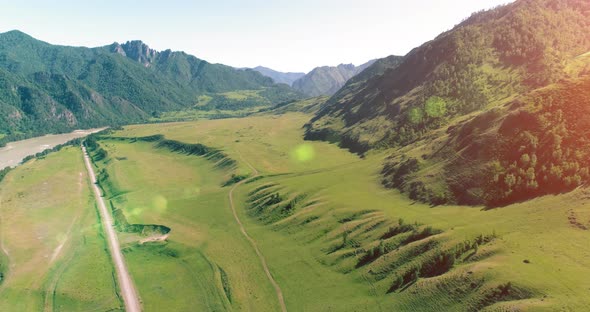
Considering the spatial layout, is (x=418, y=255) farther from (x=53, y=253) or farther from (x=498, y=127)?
(x=53, y=253)

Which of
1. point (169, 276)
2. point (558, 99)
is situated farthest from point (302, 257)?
point (558, 99)

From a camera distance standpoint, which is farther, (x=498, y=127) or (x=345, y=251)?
(x=498, y=127)

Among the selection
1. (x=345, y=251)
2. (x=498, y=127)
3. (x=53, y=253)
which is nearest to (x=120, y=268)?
(x=53, y=253)

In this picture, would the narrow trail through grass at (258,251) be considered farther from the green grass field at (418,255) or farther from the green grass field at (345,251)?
the green grass field at (418,255)

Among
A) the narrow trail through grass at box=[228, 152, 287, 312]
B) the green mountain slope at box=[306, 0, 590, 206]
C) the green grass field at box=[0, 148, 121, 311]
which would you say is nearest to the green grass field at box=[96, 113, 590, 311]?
the narrow trail through grass at box=[228, 152, 287, 312]

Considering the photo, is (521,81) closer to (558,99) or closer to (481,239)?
(558,99)

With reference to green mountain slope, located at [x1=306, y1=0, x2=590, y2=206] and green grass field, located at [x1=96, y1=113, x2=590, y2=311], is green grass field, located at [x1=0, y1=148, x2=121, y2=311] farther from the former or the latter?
green mountain slope, located at [x1=306, y1=0, x2=590, y2=206]
